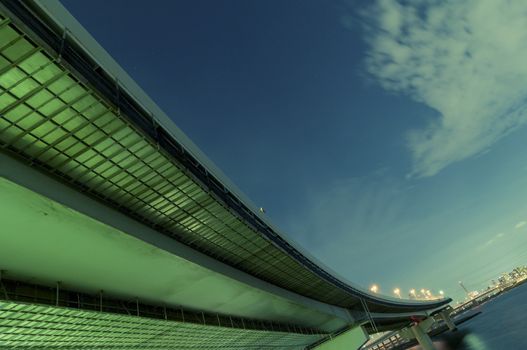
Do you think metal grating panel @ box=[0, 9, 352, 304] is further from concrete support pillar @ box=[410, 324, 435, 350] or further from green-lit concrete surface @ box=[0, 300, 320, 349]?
concrete support pillar @ box=[410, 324, 435, 350]

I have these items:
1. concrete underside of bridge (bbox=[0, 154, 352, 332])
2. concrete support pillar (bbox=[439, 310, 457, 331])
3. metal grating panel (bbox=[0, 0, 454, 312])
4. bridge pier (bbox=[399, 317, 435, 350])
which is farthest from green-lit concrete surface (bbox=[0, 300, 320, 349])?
concrete support pillar (bbox=[439, 310, 457, 331])

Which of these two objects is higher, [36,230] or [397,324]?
[36,230]

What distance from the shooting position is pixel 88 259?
14.2 m

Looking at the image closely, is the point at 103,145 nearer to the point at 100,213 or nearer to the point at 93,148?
the point at 93,148

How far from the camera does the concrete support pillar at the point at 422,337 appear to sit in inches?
3275

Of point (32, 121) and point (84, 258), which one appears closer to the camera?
point (32, 121)

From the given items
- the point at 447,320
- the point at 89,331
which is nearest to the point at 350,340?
the point at 89,331

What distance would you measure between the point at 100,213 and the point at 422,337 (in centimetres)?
9796

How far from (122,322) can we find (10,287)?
7.38 meters

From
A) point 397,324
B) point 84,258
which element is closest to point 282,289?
point 84,258

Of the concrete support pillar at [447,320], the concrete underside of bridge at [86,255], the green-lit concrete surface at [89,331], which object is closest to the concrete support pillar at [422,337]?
the concrete support pillar at [447,320]

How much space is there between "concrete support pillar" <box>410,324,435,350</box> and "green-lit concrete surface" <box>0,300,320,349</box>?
239ft

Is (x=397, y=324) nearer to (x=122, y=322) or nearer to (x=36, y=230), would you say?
(x=122, y=322)

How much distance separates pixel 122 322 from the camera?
19.9 m
